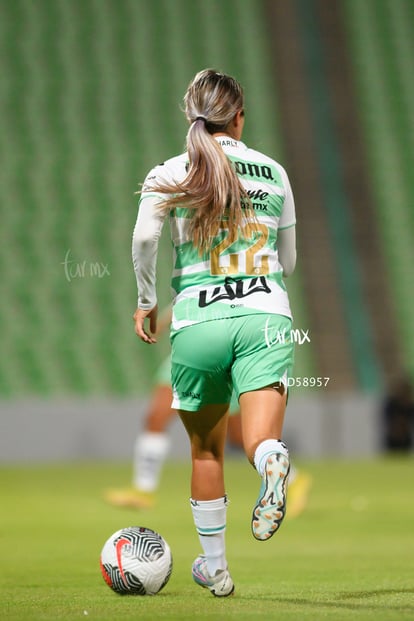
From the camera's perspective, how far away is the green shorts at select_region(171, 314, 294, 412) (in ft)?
14.6

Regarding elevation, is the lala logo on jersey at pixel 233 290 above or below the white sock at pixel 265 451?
above

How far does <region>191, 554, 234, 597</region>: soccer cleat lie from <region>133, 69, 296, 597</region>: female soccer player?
49cm

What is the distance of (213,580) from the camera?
4867 mm

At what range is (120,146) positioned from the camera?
18.2m

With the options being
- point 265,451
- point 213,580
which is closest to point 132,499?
point 213,580

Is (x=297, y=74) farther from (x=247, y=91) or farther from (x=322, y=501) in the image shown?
(x=322, y=501)

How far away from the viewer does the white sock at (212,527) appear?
4.80m

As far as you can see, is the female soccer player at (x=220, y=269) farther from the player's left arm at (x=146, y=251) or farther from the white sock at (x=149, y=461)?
the white sock at (x=149, y=461)

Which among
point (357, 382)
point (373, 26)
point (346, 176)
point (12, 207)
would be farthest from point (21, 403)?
point (373, 26)

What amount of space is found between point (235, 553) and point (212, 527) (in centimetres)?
208

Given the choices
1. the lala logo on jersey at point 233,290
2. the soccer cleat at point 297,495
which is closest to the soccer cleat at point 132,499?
the soccer cleat at point 297,495

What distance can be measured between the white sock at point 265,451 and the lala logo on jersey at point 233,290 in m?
0.55

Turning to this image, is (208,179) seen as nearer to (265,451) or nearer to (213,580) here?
(265,451)

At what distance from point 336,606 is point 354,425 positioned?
1120 cm
